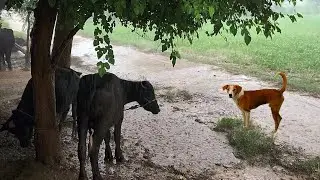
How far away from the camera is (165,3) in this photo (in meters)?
3.85

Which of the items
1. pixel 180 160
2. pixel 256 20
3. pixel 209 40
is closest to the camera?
pixel 256 20

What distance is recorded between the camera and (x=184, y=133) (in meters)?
8.56

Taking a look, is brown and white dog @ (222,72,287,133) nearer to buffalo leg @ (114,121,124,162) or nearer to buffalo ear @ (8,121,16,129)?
buffalo leg @ (114,121,124,162)

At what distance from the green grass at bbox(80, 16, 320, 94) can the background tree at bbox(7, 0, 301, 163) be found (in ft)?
24.2

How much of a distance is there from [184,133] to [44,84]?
3.79 m

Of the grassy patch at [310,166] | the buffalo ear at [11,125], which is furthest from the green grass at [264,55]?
the buffalo ear at [11,125]

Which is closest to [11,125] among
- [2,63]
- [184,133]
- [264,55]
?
[184,133]

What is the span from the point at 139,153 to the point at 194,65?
9.96 meters

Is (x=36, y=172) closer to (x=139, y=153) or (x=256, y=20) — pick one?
(x=139, y=153)

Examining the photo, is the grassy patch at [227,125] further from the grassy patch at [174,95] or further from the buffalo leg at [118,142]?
the buffalo leg at [118,142]

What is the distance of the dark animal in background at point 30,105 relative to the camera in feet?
22.6

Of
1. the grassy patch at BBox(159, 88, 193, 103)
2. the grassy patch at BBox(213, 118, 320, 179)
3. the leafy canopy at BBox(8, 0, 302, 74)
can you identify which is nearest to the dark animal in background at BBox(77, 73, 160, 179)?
the leafy canopy at BBox(8, 0, 302, 74)

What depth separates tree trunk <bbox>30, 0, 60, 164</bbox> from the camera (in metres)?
5.32

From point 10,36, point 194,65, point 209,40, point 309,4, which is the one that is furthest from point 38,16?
point 309,4
